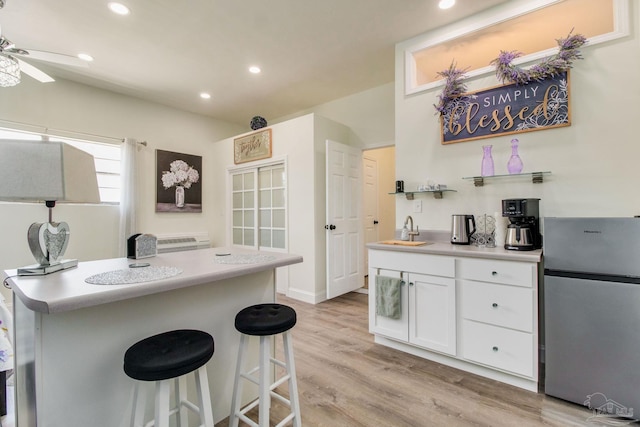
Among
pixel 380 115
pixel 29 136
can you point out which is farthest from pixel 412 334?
pixel 29 136

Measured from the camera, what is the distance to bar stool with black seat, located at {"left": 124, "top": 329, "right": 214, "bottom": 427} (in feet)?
3.28

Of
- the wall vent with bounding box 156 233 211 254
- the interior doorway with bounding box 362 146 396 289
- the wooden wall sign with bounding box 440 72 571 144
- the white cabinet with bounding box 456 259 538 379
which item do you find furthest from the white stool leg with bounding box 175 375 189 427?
the interior doorway with bounding box 362 146 396 289

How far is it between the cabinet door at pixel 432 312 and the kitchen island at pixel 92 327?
1.32m

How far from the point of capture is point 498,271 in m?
1.96

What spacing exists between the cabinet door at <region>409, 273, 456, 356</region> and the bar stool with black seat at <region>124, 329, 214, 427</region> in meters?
1.68

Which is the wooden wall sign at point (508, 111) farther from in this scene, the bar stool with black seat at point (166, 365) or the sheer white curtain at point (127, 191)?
the sheer white curtain at point (127, 191)

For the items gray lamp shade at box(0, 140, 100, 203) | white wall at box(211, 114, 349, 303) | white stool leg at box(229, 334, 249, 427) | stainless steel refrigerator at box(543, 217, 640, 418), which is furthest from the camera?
white wall at box(211, 114, 349, 303)

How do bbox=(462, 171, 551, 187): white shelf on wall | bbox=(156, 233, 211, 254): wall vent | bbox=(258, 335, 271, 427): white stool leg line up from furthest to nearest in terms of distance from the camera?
bbox=(156, 233, 211, 254): wall vent < bbox=(462, 171, 551, 187): white shelf on wall < bbox=(258, 335, 271, 427): white stool leg

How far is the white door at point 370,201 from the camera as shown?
195 inches

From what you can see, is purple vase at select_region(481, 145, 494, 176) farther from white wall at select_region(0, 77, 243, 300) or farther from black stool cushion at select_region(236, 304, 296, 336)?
white wall at select_region(0, 77, 243, 300)

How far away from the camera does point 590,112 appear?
2.10 meters

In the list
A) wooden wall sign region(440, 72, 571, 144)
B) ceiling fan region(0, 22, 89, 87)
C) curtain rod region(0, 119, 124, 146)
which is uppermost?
ceiling fan region(0, 22, 89, 87)

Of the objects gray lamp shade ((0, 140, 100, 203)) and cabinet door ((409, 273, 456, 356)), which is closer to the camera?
gray lamp shade ((0, 140, 100, 203))

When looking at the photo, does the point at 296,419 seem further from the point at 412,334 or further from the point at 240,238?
the point at 240,238
